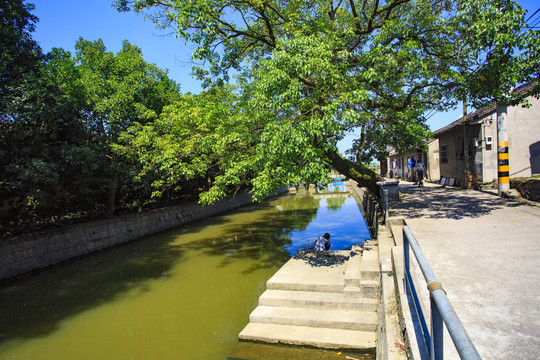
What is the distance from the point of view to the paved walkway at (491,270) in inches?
98.7

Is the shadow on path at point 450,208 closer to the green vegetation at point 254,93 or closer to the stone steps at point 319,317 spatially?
the green vegetation at point 254,93

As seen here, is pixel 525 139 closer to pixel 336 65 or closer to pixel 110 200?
pixel 336 65

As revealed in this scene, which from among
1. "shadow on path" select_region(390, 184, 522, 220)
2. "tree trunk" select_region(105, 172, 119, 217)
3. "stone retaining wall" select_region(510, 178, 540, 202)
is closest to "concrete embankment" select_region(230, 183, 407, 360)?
"shadow on path" select_region(390, 184, 522, 220)

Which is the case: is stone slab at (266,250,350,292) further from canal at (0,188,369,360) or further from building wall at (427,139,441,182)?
building wall at (427,139,441,182)

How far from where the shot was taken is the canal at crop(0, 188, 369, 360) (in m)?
5.48

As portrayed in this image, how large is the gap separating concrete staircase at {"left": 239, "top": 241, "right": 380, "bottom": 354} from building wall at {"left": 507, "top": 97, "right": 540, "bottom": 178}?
29.8ft

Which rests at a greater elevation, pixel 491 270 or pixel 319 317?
pixel 491 270

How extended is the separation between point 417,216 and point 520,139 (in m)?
7.24

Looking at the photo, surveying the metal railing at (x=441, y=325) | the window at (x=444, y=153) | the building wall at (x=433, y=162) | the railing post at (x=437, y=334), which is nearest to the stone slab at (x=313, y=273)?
the metal railing at (x=441, y=325)

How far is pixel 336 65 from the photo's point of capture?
729 cm

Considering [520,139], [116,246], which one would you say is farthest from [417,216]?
[116,246]

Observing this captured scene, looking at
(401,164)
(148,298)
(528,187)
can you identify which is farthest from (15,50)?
(401,164)

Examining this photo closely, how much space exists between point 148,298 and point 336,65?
690 centimetres

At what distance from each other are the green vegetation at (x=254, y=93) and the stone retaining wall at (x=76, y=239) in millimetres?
966
